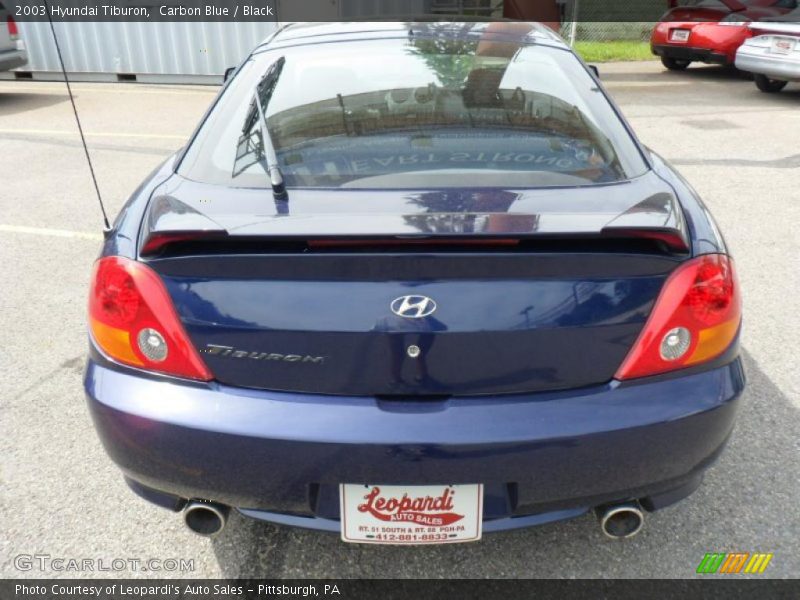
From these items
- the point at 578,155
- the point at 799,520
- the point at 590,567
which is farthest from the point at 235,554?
the point at 799,520

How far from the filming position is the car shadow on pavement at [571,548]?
2.10 m

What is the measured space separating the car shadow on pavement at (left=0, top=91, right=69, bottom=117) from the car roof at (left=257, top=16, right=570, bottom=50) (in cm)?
840

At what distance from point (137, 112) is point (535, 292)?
30.0ft

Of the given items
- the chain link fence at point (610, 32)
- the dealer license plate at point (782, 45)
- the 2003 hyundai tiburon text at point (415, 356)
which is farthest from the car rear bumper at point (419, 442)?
the chain link fence at point (610, 32)

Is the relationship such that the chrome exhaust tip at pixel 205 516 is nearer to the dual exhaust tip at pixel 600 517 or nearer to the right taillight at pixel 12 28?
the dual exhaust tip at pixel 600 517

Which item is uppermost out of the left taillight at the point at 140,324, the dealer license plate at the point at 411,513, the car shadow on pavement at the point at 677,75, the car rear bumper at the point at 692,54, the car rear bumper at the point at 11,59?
the left taillight at the point at 140,324

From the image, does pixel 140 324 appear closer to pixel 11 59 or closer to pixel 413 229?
pixel 413 229

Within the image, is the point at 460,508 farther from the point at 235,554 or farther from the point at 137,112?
the point at 137,112

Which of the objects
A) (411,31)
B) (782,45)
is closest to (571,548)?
(411,31)

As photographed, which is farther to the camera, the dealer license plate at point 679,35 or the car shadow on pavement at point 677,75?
the car shadow on pavement at point 677,75

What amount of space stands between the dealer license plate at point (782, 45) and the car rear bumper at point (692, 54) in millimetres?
1819

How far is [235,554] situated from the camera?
7.11 feet

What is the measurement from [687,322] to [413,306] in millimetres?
684

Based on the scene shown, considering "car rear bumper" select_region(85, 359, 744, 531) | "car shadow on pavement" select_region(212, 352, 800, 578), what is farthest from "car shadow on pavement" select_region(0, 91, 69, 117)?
"car rear bumper" select_region(85, 359, 744, 531)
